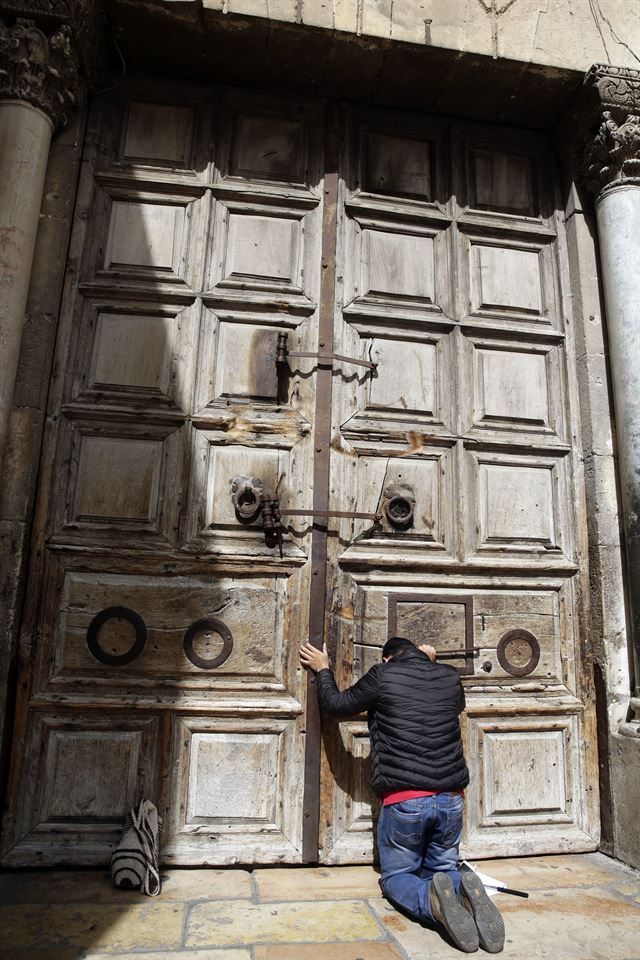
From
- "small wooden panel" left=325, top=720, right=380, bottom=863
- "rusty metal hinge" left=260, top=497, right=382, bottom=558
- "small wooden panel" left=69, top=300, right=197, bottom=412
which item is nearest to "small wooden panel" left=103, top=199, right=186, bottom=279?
"small wooden panel" left=69, top=300, right=197, bottom=412

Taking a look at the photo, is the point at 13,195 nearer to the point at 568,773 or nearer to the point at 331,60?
the point at 331,60

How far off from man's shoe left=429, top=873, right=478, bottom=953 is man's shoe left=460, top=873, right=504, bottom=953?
34 millimetres

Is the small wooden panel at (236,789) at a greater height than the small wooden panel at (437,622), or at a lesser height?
lesser

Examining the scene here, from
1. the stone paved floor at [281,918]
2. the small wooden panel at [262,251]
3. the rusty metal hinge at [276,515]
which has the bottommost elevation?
the stone paved floor at [281,918]

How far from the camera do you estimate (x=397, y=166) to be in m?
4.53

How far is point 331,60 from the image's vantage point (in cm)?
423

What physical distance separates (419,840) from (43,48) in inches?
177

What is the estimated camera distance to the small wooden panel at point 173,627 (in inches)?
141

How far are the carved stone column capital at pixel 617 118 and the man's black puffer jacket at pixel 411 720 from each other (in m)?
3.23

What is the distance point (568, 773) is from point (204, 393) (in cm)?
296

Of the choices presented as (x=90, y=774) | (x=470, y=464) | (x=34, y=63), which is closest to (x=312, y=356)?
(x=470, y=464)

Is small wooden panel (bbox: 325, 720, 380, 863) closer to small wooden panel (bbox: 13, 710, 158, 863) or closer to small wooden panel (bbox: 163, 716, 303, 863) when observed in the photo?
small wooden panel (bbox: 163, 716, 303, 863)

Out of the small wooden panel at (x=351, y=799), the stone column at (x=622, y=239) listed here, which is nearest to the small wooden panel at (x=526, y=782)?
the small wooden panel at (x=351, y=799)

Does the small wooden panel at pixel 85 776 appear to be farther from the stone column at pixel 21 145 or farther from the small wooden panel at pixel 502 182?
the small wooden panel at pixel 502 182
